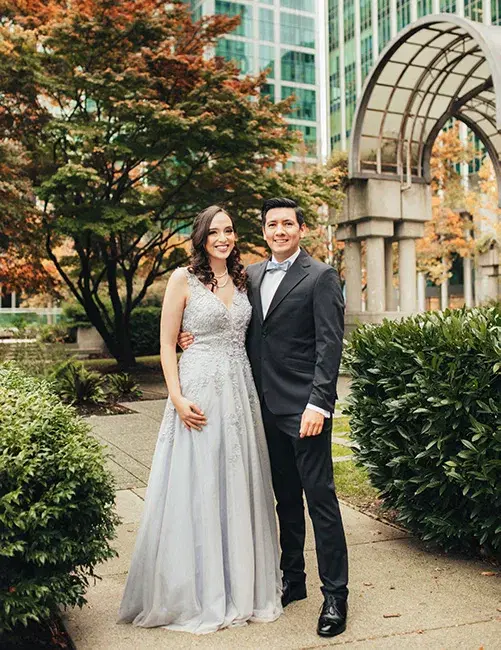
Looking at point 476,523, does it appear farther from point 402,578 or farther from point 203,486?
point 203,486

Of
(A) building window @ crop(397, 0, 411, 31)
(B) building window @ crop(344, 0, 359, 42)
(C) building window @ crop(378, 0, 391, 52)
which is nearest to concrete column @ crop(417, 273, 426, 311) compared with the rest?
(A) building window @ crop(397, 0, 411, 31)

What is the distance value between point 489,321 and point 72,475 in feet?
9.51

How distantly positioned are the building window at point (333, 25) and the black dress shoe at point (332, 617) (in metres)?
76.0

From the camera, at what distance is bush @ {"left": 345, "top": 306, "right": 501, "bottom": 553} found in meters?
4.57

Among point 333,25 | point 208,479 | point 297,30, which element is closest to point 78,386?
point 208,479

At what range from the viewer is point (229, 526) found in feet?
13.0

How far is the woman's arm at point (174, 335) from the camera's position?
4031 mm

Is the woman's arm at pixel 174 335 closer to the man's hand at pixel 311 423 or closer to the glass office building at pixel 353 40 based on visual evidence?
the man's hand at pixel 311 423

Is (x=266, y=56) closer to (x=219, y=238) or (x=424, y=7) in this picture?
(x=424, y=7)

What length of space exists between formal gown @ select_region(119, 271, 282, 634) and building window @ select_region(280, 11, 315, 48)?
73.9m

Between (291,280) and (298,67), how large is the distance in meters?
73.3

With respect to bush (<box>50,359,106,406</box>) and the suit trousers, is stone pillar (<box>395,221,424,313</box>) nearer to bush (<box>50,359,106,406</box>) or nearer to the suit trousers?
bush (<box>50,359,106,406</box>)

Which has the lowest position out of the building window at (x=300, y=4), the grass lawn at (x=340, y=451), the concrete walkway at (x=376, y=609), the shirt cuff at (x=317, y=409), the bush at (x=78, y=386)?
the grass lawn at (x=340, y=451)

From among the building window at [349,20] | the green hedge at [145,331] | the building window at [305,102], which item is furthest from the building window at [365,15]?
the green hedge at [145,331]
